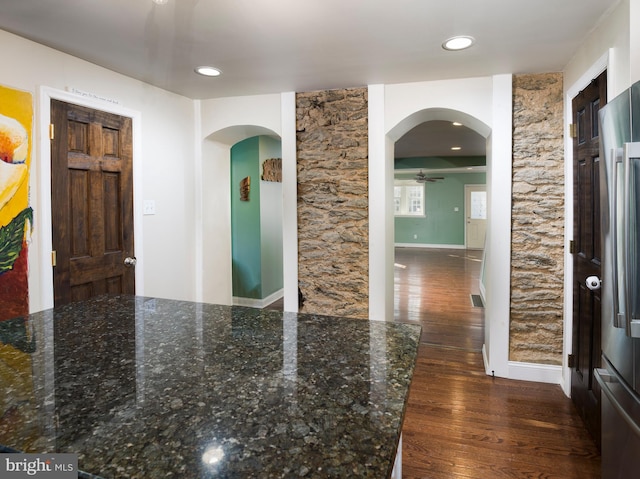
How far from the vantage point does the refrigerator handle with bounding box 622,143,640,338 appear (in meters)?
1.24

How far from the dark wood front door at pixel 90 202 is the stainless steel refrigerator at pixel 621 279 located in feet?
9.51

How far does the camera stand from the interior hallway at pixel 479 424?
2045mm

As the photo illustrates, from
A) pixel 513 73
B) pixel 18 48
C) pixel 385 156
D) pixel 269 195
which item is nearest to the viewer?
pixel 18 48

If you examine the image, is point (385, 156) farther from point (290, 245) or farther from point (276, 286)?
point (276, 286)

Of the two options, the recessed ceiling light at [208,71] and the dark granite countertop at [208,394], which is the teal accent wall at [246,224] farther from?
the dark granite countertop at [208,394]

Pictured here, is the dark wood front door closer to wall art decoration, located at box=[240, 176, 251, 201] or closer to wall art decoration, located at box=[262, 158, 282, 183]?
wall art decoration, located at box=[240, 176, 251, 201]

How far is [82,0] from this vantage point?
1.90m

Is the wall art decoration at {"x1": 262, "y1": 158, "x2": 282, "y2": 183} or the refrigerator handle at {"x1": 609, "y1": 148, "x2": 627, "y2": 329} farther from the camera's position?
the wall art decoration at {"x1": 262, "y1": 158, "x2": 282, "y2": 183}

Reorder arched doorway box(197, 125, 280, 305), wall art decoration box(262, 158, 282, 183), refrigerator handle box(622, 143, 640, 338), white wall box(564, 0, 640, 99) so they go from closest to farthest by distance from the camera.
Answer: refrigerator handle box(622, 143, 640, 338)
white wall box(564, 0, 640, 99)
arched doorway box(197, 125, 280, 305)
wall art decoration box(262, 158, 282, 183)

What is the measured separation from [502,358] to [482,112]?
73.8 inches

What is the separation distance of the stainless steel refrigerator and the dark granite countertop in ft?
2.25

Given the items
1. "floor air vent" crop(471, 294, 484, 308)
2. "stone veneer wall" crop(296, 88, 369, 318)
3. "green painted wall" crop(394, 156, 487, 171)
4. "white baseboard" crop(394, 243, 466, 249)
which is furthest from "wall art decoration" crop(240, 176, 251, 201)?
"white baseboard" crop(394, 243, 466, 249)

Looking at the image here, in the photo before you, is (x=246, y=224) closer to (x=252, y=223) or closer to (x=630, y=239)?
(x=252, y=223)

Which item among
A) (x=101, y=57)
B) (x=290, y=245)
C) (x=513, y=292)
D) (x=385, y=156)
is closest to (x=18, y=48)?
(x=101, y=57)
